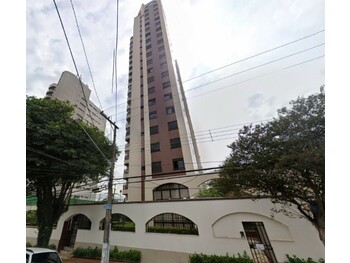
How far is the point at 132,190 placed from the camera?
62.8 ft

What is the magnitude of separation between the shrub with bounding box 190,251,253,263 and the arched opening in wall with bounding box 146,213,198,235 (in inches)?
41.8

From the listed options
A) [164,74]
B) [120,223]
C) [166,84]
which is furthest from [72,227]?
[164,74]

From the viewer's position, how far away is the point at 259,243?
7.27m

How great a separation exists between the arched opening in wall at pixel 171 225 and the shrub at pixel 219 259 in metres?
1.06

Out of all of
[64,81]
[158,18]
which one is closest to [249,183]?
[158,18]

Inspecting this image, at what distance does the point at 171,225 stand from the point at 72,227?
25.5 feet

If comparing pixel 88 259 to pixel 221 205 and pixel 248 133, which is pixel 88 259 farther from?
pixel 248 133

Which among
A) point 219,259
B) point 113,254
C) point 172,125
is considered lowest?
point 219,259

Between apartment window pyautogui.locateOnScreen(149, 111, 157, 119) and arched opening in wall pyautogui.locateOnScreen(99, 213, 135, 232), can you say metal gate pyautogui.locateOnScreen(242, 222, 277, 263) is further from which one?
apartment window pyautogui.locateOnScreen(149, 111, 157, 119)

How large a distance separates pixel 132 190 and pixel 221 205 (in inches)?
535

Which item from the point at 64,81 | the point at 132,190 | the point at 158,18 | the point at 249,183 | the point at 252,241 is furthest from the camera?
the point at 64,81

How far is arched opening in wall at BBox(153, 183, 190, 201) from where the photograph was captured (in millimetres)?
16578

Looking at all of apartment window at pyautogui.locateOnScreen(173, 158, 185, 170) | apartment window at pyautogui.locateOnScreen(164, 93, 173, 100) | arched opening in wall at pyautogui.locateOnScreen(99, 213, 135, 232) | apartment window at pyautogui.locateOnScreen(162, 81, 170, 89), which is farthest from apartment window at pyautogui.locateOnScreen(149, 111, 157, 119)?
arched opening in wall at pyautogui.locateOnScreen(99, 213, 135, 232)

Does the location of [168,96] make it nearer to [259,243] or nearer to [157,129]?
[157,129]
